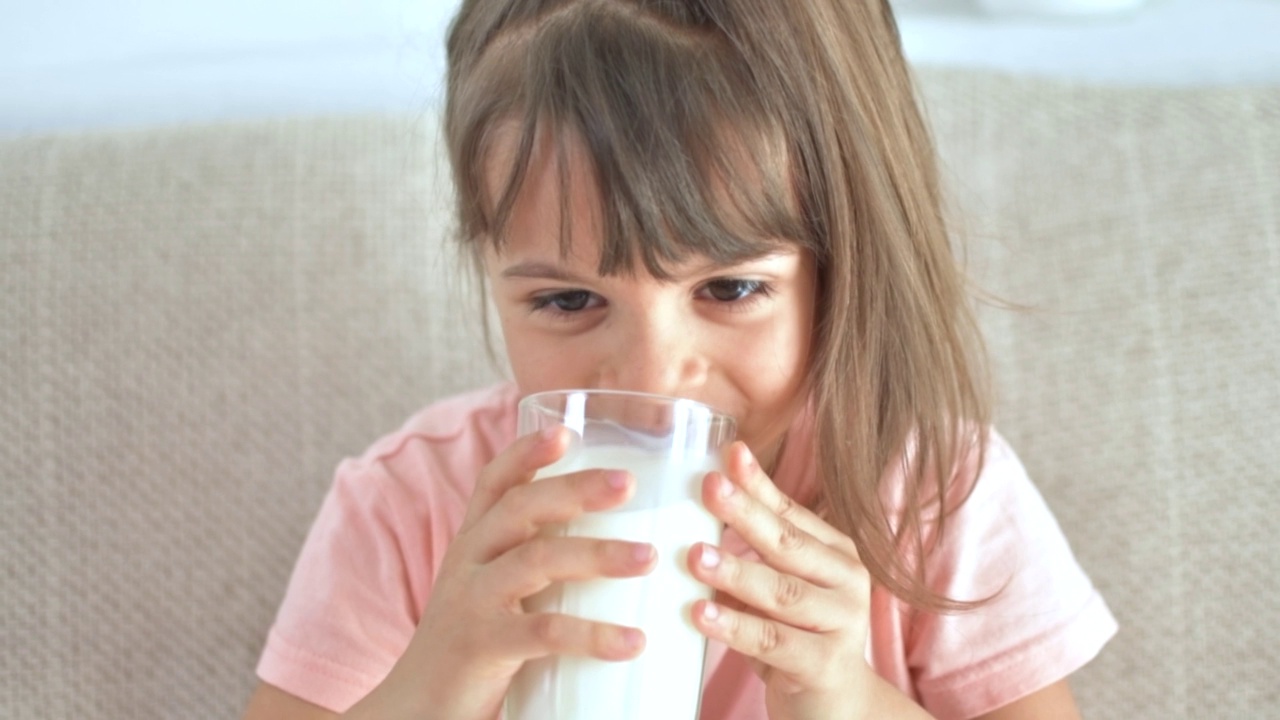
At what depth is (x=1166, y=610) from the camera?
1.11m

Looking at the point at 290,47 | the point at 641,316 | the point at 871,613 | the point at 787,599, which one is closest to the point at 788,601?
the point at 787,599

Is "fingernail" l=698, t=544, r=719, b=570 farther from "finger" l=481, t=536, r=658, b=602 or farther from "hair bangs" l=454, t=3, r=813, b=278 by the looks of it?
"hair bangs" l=454, t=3, r=813, b=278

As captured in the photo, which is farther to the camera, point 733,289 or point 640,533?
point 733,289

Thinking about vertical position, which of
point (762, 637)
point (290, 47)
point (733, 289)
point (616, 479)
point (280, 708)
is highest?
point (290, 47)

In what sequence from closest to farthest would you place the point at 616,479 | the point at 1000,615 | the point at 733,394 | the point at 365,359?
the point at 616,479 < the point at 733,394 < the point at 1000,615 < the point at 365,359

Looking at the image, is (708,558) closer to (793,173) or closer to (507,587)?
(507,587)

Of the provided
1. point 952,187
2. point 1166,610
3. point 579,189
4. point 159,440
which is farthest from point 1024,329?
point 159,440

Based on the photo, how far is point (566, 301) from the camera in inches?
33.9

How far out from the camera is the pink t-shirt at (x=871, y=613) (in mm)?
981

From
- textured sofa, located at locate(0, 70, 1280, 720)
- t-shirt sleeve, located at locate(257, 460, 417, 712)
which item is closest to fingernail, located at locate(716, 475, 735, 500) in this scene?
t-shirt sleeve, located at locate(257, 460, 417, 712)

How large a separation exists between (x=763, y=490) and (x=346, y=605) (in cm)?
46

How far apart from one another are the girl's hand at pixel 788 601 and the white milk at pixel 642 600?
0.01 metres

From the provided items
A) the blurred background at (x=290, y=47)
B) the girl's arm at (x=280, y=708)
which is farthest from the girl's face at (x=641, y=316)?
the blurred background at (x=290, y=47)

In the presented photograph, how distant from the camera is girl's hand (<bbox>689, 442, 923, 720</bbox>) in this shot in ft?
2.24
